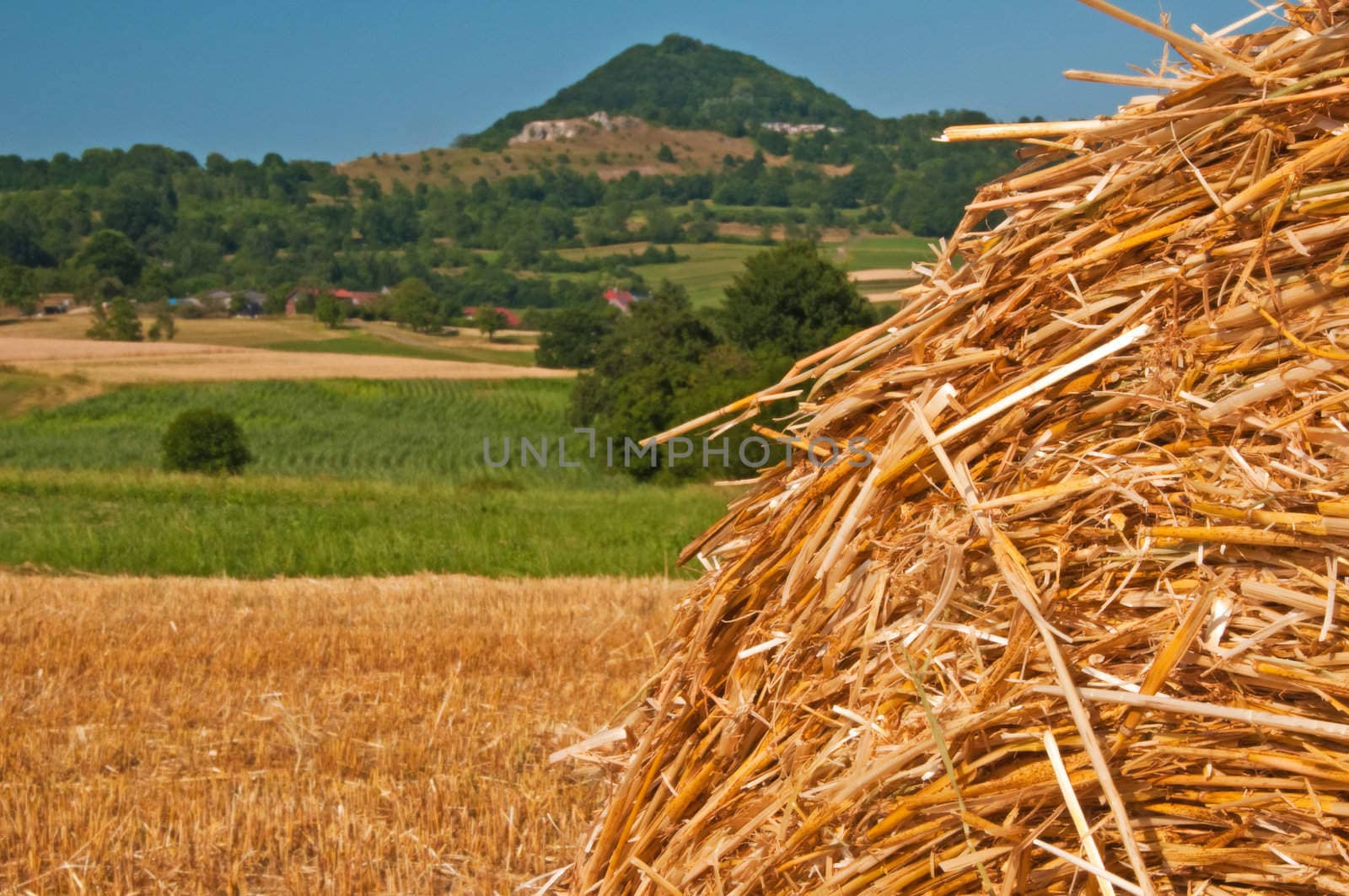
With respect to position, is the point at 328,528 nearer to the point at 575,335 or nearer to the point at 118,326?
the point at 575,335

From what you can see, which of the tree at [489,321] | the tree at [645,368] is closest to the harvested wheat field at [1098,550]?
the tree at [645,368]

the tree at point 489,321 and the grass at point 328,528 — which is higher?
the grass at point 328,528

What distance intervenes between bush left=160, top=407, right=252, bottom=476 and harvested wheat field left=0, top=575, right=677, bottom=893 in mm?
19425

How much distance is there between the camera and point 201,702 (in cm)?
615

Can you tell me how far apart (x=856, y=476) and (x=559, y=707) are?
373 centimetres

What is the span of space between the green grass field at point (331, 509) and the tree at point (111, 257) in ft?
188

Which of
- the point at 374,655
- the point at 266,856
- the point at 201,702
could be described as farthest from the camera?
the point at 374,655

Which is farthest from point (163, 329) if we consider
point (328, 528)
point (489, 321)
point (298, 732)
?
point (298, 732)

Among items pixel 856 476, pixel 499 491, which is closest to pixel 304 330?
pixel 499 491

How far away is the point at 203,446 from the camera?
28719 mm

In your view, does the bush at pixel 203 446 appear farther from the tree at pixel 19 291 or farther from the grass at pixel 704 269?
the tree at pixel 19 291

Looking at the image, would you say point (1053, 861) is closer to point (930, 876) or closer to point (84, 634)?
point (930, 876)

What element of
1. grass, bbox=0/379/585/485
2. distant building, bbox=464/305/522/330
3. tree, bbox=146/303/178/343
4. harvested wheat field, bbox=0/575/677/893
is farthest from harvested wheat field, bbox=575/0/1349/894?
distant building, bbox=464/305/522/330

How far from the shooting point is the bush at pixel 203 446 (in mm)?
28422
